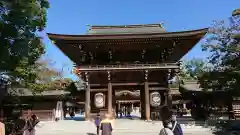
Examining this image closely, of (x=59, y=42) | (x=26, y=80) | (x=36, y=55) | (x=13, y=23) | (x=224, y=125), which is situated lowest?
(x=224, y=125)

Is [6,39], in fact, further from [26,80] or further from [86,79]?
[86,79]

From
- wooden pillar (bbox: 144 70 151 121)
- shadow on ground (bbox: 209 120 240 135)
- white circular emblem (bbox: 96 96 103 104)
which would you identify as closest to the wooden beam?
wooden pillar (bbox: 144 70 151 121)

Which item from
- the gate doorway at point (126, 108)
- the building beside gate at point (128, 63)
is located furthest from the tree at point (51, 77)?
the building beside gate at point (128, 63)

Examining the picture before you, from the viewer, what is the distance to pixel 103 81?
24.6m

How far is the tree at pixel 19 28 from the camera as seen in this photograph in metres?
12.5

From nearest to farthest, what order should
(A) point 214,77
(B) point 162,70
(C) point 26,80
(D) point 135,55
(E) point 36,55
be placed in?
1. (E) point 36,55
2. (C) point 26,80
3. (A) point 214,77
4. (B) point 162,70
5. (D) point 135,55

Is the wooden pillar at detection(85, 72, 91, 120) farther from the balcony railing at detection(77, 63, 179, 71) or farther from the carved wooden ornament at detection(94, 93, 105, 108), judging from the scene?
the carved wooden ornament at detection(94, 93, 105, 108)

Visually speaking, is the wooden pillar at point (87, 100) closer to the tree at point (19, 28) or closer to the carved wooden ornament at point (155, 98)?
the carved wooden ornament at point (155, 98)

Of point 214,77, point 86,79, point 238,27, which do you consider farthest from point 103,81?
point 238,27

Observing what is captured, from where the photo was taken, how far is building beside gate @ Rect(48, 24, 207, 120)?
23141 mm

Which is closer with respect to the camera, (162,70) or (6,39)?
(6,39)

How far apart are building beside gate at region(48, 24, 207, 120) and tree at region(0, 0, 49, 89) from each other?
9.06 metres

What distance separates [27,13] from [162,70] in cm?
1388

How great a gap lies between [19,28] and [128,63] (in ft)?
40.7
